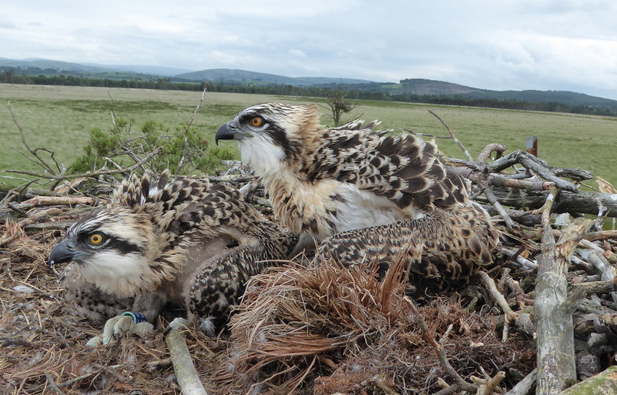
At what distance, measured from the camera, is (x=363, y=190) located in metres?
3.80

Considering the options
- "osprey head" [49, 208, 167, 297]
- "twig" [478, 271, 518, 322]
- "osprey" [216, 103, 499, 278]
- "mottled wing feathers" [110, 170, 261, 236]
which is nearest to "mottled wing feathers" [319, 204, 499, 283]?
"osprey" [216, 103, 499, 278]

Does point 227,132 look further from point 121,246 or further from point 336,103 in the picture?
point 336,103

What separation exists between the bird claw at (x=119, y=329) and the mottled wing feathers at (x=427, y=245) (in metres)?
1.51

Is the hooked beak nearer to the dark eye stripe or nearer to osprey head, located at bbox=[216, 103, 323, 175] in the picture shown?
osprey head, located at bbox=[216, 103, 323, 175]

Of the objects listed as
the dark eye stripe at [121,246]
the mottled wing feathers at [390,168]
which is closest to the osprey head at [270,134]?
the mottled wing feathers at [390,168]

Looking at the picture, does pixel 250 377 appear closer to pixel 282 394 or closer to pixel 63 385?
pixel 282 394

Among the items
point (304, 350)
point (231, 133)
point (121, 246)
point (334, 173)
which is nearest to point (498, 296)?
point (304, 350)

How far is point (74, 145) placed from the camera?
4150cm

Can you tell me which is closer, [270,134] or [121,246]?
[121,246]

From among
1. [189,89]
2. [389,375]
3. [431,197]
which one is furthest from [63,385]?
[189,89]

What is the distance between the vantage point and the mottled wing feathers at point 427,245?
348cm

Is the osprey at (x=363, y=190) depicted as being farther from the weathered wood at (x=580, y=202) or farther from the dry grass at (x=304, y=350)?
the weathered wood at (x=580, y=202)

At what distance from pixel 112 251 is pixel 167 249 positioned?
0.42 meters

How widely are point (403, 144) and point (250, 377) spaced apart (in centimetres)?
215
